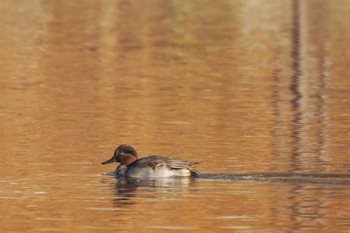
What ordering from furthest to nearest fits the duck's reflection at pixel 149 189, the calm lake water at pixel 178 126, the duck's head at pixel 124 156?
the duck's head at pixel 124 156
the duck's reflection at pixel 149 189
the calm lake water at pixel 178 126

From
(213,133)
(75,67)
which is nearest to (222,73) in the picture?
(75,67)

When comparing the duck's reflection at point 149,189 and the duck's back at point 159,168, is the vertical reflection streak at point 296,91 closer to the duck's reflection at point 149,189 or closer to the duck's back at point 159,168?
the duck's back at point 159,168

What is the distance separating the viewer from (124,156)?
19.3 metres

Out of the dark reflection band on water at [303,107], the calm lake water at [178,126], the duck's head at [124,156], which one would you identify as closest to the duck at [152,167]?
the duck's head at [124,156]

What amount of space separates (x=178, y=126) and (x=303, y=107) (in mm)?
3843

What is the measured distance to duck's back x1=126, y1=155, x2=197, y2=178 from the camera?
18.5 m

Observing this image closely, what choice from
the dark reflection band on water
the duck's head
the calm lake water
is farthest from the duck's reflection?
the dark reflection band on water

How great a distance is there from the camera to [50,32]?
46.1 meters

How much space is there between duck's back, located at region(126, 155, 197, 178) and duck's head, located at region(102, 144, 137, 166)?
330mm

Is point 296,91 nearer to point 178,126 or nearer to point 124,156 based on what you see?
point 178,126

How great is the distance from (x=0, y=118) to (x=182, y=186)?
695 centimetres

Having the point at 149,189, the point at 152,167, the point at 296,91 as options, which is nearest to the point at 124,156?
the point at 152,167

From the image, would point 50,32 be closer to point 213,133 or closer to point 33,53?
point 33,53

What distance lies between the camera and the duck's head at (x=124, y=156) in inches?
761
